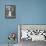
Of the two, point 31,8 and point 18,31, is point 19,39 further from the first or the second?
point 31,8

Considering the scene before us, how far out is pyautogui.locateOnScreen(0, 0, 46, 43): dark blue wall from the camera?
3291 millimetres

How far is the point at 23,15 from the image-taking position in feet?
10.9

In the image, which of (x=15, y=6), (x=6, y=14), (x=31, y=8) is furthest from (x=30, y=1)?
(x=6, y=14)

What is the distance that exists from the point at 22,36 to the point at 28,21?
44 centimetres

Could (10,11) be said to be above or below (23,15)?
above

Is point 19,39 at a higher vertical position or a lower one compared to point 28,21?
lower

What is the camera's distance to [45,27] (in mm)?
3223

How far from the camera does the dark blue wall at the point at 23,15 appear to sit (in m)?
3.29

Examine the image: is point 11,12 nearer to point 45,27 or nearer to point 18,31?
point 18,31

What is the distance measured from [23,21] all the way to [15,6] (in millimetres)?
441

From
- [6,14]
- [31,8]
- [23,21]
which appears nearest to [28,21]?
[23,21]

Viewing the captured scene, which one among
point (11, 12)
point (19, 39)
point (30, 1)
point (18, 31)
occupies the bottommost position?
point (19, 39)

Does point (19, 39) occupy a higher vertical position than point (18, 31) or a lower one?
lower

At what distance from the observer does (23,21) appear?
10.9 ft
